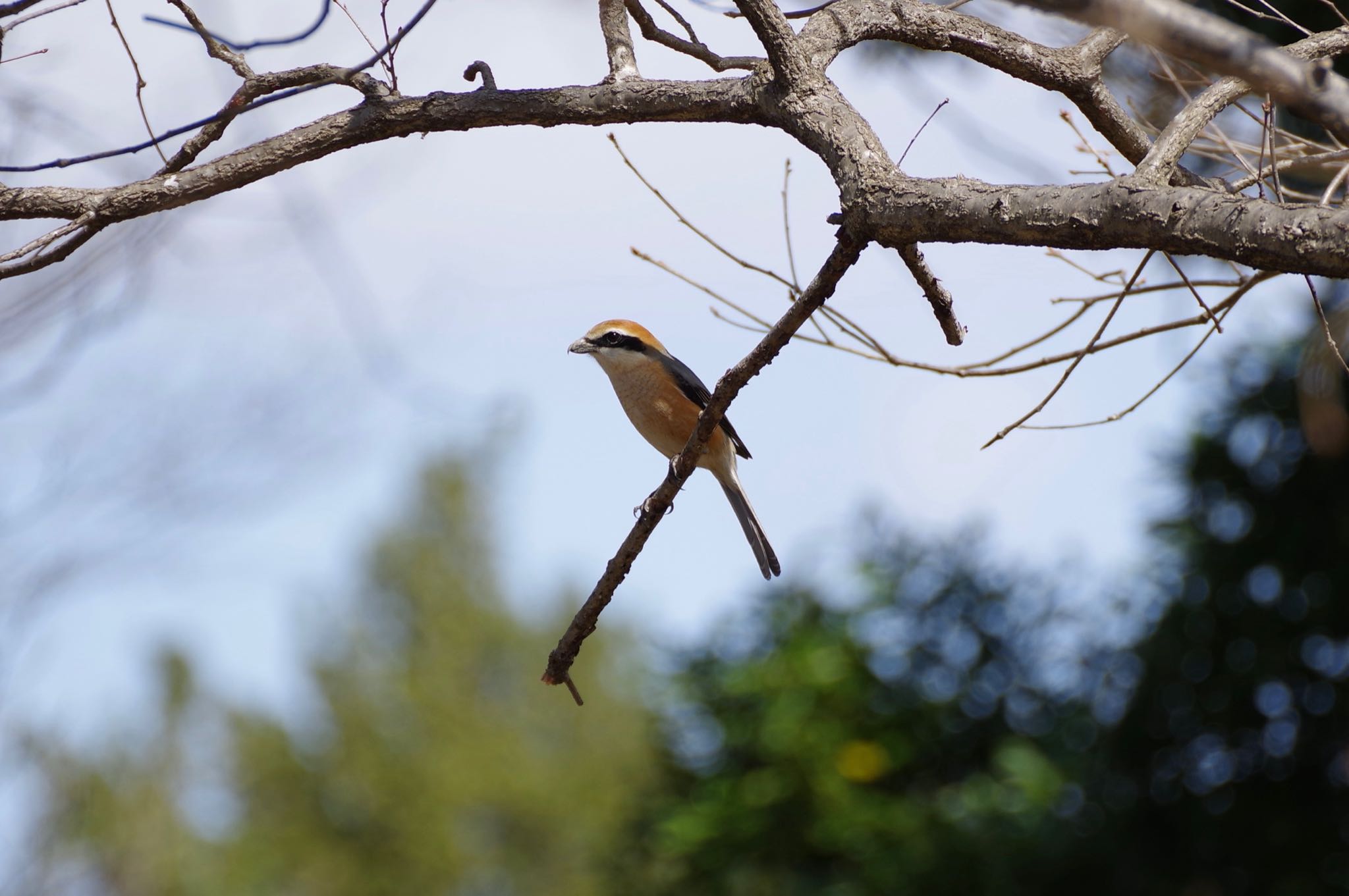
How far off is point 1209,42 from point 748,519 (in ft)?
13.9

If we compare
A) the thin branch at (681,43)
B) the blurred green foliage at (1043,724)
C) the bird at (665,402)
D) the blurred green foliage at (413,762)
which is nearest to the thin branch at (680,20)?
the thin branch at (681,43)

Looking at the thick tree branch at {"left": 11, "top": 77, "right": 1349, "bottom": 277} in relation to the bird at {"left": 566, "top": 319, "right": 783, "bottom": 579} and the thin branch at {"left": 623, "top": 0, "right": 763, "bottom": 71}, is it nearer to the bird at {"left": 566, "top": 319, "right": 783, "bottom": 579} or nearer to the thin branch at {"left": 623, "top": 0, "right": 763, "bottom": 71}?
the thin branch at {"left": 623, "top": 0, "right": 763, "bottom": 71}

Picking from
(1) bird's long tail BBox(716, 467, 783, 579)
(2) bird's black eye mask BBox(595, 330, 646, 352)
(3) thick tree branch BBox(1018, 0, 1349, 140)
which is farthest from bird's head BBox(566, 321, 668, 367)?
(3) thick tree branch BBox(1018, 0, 1349, 140)

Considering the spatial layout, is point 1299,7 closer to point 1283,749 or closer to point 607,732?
point 1283,749

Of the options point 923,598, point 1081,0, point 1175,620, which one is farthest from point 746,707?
point 1081,0

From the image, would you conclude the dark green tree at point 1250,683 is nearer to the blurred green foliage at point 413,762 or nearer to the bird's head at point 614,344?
the bird's head at point 614,344

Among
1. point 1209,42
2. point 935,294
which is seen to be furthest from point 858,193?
point 1209,42

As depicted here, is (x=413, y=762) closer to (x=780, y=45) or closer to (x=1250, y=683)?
(x=1250, y=683)

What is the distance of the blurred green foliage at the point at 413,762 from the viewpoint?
21.4 metres

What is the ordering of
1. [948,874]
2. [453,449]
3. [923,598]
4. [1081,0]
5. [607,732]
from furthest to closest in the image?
[453,449], [607,732], [923,598], [948,874], [1081,0]

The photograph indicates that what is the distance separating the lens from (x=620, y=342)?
5809 mm

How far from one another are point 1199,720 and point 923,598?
173 centimetres

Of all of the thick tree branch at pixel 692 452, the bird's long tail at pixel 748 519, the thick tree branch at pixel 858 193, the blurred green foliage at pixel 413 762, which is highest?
the thick tree branch at pixel 858 193

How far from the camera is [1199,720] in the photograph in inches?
275
